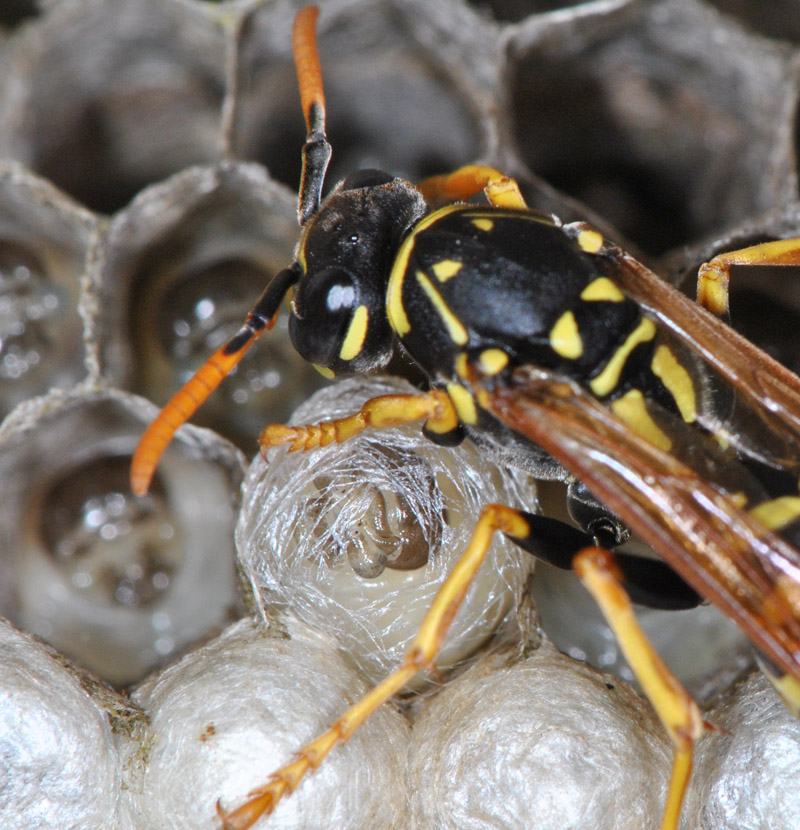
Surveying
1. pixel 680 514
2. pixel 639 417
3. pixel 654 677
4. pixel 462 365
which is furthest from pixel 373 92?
pixel 654 677

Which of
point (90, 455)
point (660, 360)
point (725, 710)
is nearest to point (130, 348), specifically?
point (90, 455)

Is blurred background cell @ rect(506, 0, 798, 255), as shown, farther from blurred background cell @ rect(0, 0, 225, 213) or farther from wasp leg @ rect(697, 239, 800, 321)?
blurred background cell @ rect(0, 0, 225, 213)

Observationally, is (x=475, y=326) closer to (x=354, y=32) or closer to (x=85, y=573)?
(x=354, y=32)

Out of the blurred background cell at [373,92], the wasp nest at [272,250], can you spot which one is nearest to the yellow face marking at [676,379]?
the wasp nest at [272,250]

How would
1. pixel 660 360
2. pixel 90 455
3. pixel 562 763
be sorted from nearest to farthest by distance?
pixel 562 763
pixel 660 360
pixel 90 455

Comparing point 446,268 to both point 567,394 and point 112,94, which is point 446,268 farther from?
point 112,94
